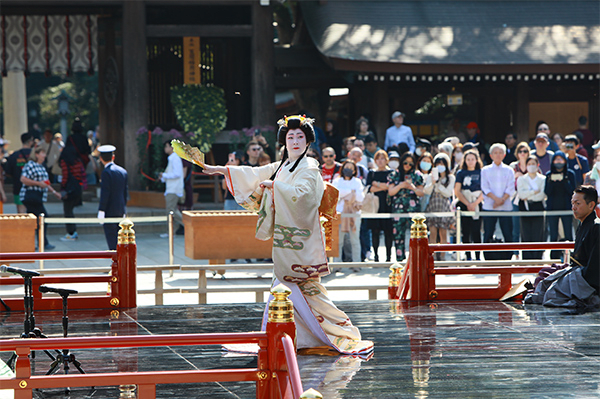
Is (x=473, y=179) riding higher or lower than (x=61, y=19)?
lower

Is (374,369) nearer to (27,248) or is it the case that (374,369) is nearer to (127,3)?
(27,248)

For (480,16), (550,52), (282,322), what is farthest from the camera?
(480,16)

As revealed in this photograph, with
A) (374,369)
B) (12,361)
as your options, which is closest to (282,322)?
(374,369)

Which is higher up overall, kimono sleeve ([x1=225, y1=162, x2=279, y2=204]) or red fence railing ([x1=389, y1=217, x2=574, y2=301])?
kimono sleeve ([x1=225, y1=162, x2=279, y2=204])

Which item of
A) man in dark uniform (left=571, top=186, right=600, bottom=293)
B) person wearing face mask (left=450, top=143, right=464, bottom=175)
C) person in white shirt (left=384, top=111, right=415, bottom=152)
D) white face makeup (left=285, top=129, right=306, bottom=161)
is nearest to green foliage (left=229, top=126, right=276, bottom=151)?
person in white shirt (left=384, top=111, right=415, bottom=152)

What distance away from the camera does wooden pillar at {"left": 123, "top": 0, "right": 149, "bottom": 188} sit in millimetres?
16266

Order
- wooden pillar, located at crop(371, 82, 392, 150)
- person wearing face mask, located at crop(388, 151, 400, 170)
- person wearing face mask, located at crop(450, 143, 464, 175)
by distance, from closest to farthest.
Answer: person wearing face mask, located at crop(388, 151, 400, 170)
person wearing face mask, located at crop(450, 143, 464, 175)
wooden pillar, located at crop(371, 82, 392, 150)

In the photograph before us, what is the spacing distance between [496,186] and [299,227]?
550 cm

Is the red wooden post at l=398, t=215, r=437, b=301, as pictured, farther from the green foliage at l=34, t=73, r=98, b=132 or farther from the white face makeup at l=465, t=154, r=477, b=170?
the green foliage at l=34, t=73, r=98, b=132

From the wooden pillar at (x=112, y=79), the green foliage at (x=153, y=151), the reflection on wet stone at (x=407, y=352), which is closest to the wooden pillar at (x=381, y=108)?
the green foliage at (x=153, y=151)

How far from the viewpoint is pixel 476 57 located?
1786 cm

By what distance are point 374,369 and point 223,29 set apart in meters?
11.9

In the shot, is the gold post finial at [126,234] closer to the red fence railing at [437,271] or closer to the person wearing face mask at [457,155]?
the red fence railing at [437,271]

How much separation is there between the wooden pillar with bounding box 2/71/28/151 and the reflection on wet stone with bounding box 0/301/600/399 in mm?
21689
